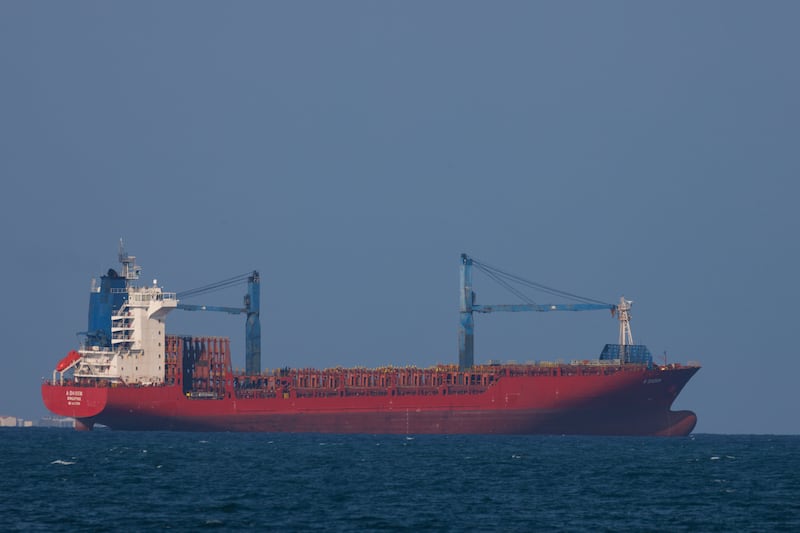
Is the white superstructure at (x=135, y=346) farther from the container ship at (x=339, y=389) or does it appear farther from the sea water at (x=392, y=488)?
the sea water at (x=392, y=488)

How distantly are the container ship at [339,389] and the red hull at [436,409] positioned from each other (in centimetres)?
7

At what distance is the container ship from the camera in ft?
292

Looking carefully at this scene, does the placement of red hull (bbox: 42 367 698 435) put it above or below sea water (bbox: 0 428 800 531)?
above

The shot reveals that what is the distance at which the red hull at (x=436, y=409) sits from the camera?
289 feet

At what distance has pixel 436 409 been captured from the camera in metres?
Answer: 92.2

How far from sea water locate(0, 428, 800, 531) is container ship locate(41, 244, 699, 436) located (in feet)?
21.8

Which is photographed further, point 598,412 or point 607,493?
point 598,412

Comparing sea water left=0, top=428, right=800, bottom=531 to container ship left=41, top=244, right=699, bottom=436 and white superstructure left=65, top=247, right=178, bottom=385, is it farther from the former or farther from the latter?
white superstructure left=65, top=247, right=178, bottom=385

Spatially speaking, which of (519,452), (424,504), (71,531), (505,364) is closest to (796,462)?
(519,452)

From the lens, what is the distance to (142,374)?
324ft

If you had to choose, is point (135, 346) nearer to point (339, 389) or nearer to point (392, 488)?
point (339, 389)

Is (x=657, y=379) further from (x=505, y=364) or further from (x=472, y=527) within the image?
(x=472, y=527)

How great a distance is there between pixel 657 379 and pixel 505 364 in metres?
11.3

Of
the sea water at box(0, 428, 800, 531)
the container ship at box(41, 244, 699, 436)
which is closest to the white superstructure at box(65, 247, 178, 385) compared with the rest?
the container ship at box(41, 244, 699, 436)
